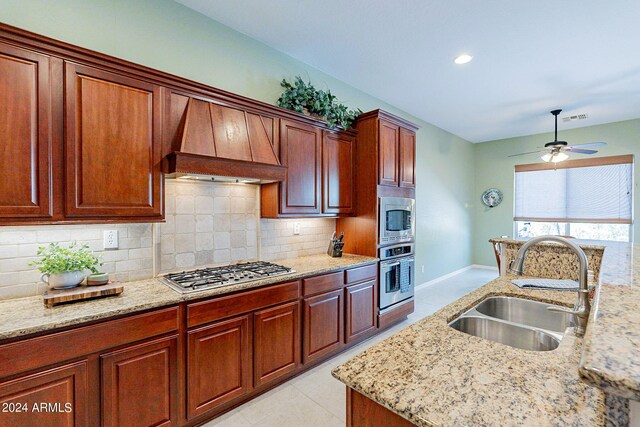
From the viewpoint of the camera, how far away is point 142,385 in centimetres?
169

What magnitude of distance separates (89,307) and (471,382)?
1869 millimetres

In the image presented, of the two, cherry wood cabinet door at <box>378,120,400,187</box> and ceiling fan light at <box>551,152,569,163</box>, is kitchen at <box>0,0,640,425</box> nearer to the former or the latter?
cherry wood cabinet door at <box>378,120,400,187</box>

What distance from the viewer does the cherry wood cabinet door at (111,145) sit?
1714 mm

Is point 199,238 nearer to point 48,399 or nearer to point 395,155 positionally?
point 48,399

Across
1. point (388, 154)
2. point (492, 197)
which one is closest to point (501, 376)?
point (388, 154)

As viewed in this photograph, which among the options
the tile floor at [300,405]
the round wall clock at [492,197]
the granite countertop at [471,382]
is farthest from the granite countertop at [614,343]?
the round wall clock at [492,197]

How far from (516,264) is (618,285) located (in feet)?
1.41

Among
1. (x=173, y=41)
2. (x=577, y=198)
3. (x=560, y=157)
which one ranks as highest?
(x=173, y=41)

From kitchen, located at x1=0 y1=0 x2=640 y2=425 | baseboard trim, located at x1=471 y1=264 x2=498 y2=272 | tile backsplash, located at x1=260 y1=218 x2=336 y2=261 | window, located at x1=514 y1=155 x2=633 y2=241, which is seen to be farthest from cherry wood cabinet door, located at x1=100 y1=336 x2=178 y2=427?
window, located at x1=514 y1=155 x2=633 y2=241

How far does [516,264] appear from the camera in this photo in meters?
1.36

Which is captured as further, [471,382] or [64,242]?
[64,242]

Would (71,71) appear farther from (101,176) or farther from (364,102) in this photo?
(364,102)

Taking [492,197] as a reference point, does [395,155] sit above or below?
above

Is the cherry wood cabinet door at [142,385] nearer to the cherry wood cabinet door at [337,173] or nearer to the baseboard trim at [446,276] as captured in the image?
the cherry wood cabinet door at [337,173]
